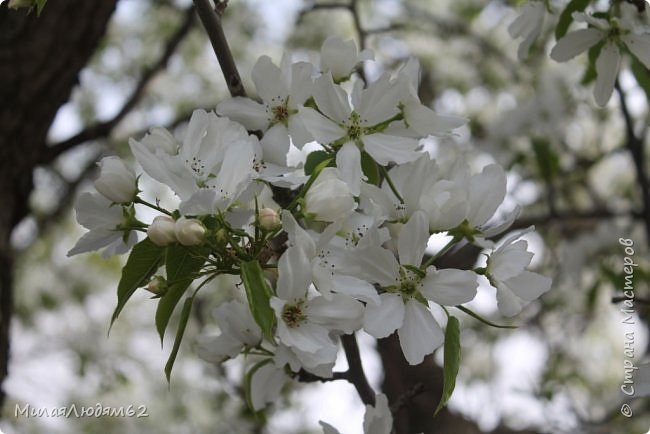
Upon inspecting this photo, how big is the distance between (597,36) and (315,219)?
2.38 feet

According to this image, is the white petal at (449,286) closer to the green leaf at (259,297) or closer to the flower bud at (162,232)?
the green leaf at (259,297)

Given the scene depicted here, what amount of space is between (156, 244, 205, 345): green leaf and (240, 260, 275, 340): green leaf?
0.07m

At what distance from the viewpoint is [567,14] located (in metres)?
1.33

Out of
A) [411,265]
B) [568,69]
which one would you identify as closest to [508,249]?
[411,265]

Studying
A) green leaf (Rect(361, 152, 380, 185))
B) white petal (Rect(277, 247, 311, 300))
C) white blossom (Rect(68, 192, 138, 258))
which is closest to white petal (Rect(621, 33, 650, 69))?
green leaf (Rect(361, 152, 380, 185))

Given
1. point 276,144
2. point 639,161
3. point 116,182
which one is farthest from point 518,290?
point 639,161

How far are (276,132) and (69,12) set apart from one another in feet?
3.52

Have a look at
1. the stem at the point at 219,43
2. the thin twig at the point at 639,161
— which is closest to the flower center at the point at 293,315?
the stem at the point at 219,43

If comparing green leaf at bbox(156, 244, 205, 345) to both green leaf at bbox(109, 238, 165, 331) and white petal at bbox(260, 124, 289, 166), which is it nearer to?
green leaf at bbox(109, 238, 165, 331)

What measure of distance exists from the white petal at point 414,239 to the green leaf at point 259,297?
0.56 ft

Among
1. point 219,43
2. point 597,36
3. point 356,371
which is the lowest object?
point 356,371

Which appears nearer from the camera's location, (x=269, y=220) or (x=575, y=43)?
(x=269, y=220)

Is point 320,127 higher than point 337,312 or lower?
higher

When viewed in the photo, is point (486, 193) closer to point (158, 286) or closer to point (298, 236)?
point (298, 236)
